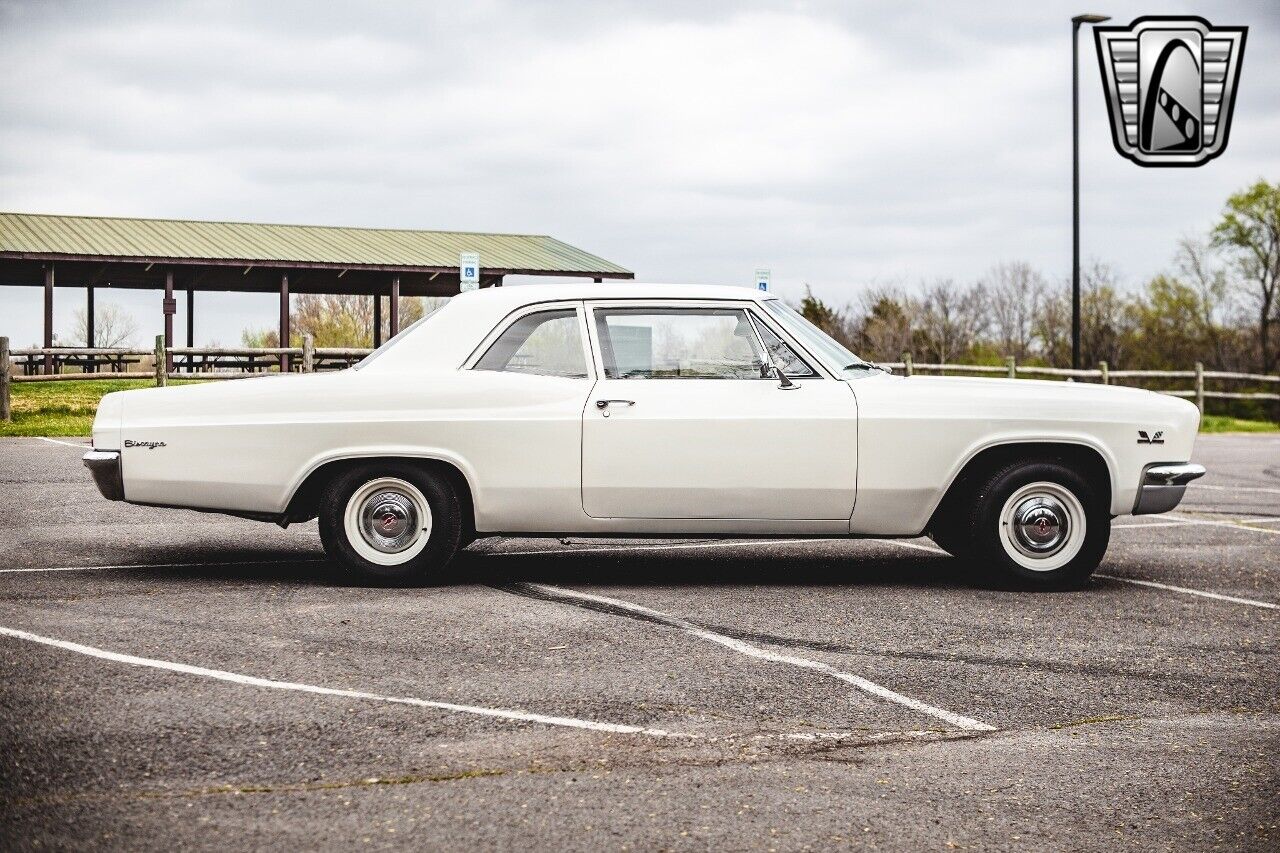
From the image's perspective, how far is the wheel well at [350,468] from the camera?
735cm

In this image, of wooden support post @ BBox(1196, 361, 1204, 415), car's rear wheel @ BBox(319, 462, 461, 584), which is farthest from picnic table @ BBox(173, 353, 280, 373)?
car's rear wheel @ BBox(319, 462, 461, 584)

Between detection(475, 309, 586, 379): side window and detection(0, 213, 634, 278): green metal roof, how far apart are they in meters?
25.2

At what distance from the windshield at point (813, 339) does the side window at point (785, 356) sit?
8 cm

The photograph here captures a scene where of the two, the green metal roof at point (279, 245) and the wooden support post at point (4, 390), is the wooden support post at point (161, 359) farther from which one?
the green metal roof at point (279, 245)

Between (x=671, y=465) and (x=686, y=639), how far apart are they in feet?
4.50

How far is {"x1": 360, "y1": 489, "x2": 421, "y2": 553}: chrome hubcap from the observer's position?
7.37 meters

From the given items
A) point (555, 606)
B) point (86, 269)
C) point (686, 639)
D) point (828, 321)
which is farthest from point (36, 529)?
point (828, 321)

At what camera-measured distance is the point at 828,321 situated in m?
45.6

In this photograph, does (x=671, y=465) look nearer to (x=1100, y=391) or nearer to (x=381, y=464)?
(x=381, y=464)

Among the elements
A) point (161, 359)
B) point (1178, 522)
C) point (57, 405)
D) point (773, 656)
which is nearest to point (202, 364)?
point (161, 359)

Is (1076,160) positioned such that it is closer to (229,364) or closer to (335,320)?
(229,364)

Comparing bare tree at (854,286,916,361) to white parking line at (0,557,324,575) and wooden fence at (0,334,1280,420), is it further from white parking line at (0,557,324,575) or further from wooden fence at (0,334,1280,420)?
white parking line at (0,557,324,575)

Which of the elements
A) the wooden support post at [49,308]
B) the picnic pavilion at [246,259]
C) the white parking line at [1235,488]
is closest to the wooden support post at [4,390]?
the picnic pavilion at [246,259]

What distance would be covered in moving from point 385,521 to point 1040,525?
11.3ft
